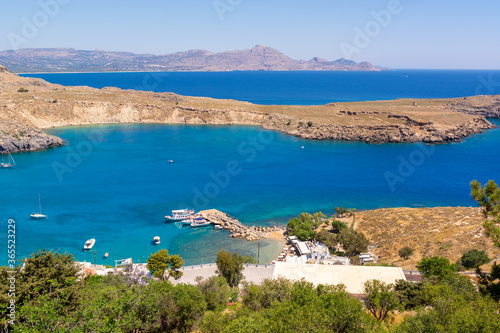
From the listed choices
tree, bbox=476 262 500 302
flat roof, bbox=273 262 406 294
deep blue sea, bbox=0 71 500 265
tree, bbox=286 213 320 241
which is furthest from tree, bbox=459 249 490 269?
deep blue sea, bbox=0 71 500 265

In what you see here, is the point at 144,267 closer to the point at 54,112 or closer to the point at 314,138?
the point at 314,138

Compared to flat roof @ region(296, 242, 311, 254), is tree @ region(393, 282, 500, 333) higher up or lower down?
higher up

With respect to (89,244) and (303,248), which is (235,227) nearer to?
(303,248)

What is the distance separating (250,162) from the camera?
80875mm

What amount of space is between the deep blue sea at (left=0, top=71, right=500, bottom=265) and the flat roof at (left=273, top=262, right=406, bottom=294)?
41.3 feet

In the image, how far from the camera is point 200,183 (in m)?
65.5

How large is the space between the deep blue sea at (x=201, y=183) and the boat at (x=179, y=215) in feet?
3.71

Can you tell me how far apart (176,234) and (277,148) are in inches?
2032

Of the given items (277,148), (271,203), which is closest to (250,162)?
(277,148)

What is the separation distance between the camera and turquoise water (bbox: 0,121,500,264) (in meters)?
46.1

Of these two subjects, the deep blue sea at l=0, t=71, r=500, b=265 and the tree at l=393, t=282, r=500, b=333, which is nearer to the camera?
the tree at l=393, t=282, r=500, b=333

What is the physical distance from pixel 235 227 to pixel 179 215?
799 centimetres

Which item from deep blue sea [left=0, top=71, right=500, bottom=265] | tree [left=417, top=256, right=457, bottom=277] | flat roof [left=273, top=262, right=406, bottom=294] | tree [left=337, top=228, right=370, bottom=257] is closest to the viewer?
flat roof [left=273, top=262, right=406, bottom=294]

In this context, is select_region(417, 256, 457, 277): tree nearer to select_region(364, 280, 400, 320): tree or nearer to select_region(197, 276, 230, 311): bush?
select_region(364, 280, 400, 320): tree
